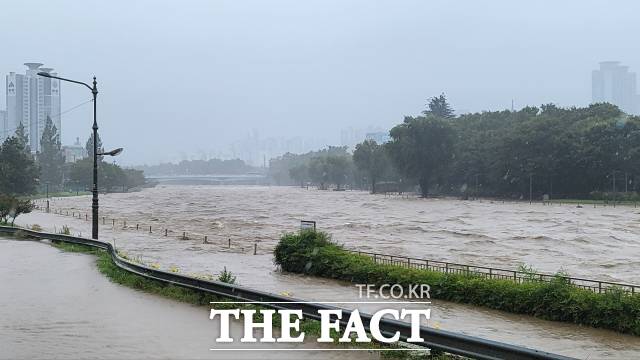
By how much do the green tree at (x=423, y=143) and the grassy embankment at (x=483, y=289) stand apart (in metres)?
98.0

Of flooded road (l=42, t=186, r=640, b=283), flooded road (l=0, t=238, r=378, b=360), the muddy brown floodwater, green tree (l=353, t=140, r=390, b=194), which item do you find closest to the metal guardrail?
the muddy brown floodwater

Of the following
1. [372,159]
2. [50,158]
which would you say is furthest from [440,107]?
[50,158]

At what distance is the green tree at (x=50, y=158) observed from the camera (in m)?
180

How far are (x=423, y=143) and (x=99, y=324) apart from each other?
387ft

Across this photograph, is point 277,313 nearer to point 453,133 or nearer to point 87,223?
point 87,223

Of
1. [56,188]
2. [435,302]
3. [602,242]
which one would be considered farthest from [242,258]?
[56,188]

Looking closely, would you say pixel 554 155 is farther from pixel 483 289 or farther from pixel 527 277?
pixel 483 289

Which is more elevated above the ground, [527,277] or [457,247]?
[527,277]

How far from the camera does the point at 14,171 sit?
113312mm

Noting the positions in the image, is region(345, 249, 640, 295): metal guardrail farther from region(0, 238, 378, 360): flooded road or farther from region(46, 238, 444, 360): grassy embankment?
region(0, 238, 378, 360): flooded road

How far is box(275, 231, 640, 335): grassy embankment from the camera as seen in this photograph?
19422 millimetres

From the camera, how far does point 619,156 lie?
341 feet

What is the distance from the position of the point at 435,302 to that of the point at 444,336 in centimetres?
1407

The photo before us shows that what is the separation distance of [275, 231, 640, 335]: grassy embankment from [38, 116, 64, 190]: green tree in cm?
16497
